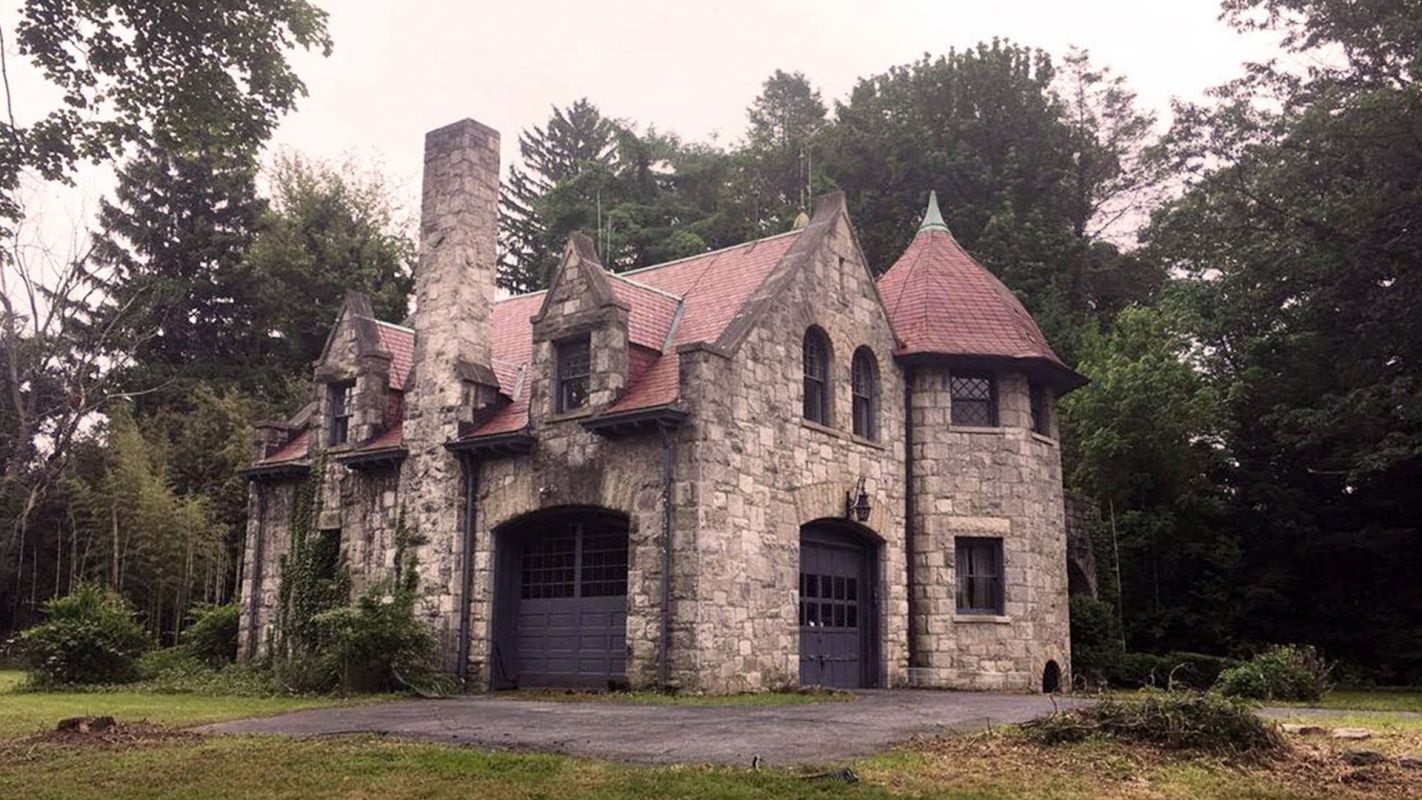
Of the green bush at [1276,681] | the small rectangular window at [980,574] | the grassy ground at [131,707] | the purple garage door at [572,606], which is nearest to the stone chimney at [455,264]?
the purple garage door at [572,606]

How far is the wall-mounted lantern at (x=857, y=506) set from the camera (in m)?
20.0

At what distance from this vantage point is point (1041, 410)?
23.4 metres

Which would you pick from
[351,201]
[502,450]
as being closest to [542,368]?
[502,450]

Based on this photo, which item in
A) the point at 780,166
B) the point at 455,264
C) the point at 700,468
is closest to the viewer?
Answer: the point at 700,468

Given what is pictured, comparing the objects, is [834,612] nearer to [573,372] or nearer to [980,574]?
[980,574]

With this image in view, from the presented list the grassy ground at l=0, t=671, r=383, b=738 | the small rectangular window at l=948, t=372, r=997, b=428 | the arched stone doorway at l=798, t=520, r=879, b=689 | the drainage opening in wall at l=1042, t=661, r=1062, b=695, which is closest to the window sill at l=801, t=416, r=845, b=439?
the arched stone doorway at l=798, t=520, r=879, b=689

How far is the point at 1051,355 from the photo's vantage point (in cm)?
2273

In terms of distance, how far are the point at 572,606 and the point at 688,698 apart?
11.9ft

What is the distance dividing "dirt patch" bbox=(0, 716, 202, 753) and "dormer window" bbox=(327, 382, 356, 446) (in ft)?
33.8

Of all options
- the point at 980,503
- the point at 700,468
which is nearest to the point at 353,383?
the point at 700,468

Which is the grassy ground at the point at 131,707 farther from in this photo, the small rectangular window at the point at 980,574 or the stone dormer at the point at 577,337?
the small rectangular window at the point at 980,574

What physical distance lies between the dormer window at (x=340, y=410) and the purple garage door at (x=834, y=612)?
9194mm

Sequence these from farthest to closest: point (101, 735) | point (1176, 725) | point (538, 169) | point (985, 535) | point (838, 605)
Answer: point (538, 169) → point (985, 535) → point (838, 605) → point (101, 735) → point (1176, 725)

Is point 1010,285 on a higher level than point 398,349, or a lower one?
higher
